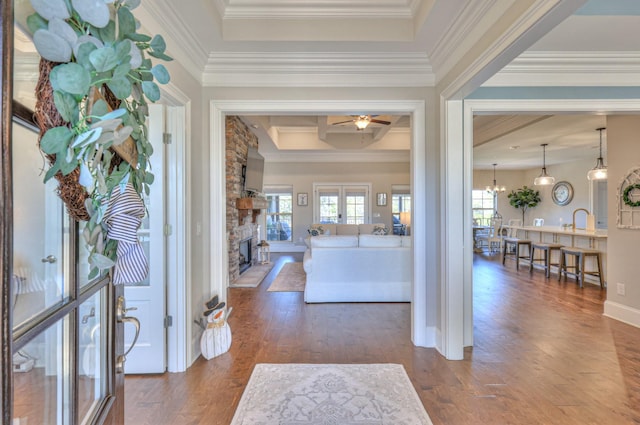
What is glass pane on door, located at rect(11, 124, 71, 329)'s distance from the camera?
1.92ft

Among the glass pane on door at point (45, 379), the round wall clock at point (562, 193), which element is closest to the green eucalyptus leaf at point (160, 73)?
the glass pane on door at point (45, 379)

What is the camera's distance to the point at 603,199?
27.4 feet

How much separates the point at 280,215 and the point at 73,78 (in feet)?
29.3

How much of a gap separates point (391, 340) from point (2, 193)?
122 inches

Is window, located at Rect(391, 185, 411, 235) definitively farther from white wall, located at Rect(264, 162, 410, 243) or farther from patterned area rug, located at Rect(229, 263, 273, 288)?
patterned area rug, located at Rect(229, 263, 273, 288)

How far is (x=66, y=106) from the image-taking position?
528mm

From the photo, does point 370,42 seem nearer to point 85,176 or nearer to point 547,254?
point 85,176

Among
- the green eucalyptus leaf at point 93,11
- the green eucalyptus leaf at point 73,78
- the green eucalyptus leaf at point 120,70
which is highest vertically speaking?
the green eucalyptus leaf at point 93,11

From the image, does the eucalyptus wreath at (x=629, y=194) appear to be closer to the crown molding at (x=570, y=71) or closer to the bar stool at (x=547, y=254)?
the crown molding at (x=570, y=71)

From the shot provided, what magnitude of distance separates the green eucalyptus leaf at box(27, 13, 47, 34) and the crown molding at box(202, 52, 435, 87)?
2.44m

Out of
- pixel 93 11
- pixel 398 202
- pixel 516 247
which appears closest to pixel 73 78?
pixel 93 11

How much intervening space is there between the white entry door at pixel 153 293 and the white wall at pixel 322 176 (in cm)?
696

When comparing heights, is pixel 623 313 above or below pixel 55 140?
below

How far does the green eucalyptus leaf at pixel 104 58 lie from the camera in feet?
1.73
